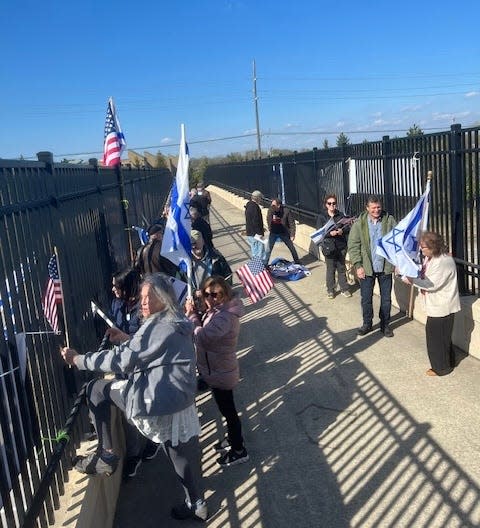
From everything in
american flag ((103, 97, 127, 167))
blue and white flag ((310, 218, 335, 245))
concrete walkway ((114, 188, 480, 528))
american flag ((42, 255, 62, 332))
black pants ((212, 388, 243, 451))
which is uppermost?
american flag ((103, 97, 127, 167))

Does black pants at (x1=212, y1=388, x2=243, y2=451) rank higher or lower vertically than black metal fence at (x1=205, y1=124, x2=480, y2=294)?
lower

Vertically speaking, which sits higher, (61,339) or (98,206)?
(98,206)

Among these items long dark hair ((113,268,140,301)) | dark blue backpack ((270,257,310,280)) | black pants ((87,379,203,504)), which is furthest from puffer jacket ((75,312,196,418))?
dark blue backpack ((270,257,310,280))

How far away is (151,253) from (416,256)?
3021 millimetres

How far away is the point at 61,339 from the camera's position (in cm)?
401

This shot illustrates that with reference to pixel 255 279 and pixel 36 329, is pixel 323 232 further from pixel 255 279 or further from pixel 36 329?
pixel 36 329

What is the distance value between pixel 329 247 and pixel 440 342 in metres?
3.86

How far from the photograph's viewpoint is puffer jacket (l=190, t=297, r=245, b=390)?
14.4 feet

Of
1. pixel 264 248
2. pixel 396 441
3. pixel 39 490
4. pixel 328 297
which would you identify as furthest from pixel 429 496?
pixel 264 248

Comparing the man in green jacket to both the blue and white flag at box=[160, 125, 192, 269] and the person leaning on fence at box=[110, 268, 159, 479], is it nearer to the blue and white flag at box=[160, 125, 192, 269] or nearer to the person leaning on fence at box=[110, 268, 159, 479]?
the blue and white flag at box=[160, 125, 192, 269]

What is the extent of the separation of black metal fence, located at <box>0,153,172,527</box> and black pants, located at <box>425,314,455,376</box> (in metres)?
3.33

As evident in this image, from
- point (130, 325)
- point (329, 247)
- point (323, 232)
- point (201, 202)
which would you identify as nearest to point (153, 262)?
point (130, 325)

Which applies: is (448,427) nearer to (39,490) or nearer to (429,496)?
(429,496)

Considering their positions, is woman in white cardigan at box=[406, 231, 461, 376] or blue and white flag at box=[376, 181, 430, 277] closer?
woman in white cardigan at box=[406, 231, 461, 376]
